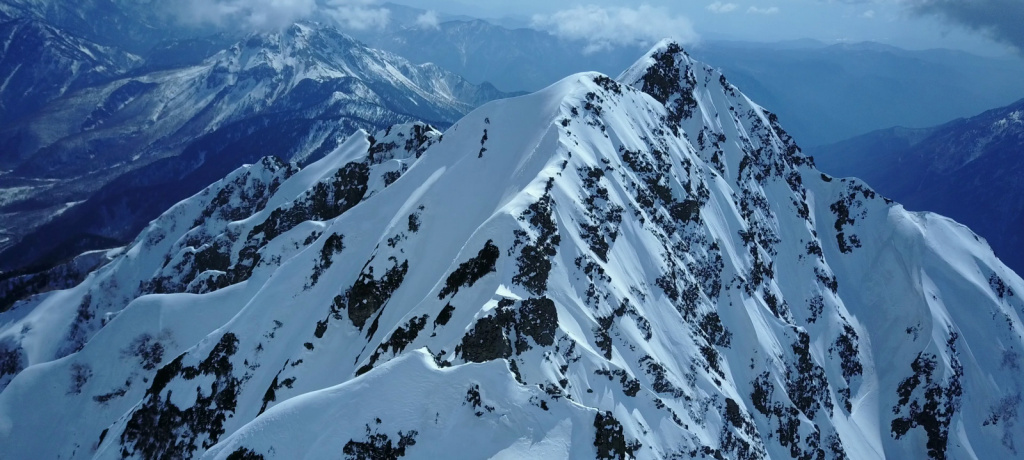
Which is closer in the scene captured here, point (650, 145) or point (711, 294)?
point (711, 294)

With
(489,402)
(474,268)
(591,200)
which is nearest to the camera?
(489,402)

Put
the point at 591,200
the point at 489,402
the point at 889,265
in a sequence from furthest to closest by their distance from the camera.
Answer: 1. the point at 889,265
2. the point at 591,200
3. the point at 489,402

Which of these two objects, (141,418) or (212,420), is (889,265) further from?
(141,418)

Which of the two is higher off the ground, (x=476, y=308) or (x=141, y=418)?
(x=476, y=308)

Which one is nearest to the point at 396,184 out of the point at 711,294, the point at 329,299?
the point at 329,299

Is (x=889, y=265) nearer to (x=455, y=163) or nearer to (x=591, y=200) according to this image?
(x=591, y=200)

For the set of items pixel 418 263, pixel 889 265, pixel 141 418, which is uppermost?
pixel 418 263
